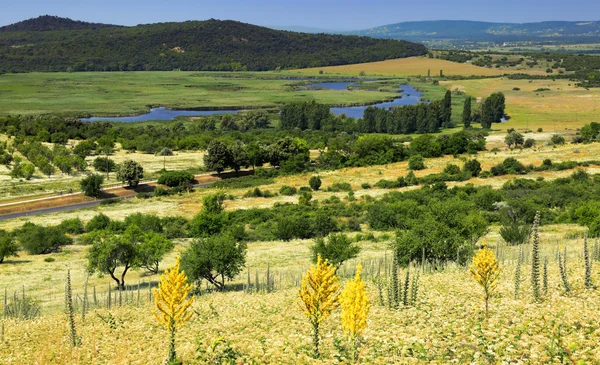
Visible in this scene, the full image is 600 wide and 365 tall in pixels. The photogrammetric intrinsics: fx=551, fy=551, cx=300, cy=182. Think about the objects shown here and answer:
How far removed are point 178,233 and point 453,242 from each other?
25.1 meters

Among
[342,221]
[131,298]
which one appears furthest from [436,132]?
[131,298]

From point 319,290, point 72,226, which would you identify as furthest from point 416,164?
point 319,290

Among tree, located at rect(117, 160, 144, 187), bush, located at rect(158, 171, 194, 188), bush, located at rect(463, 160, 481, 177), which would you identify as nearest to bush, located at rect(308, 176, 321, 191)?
bush, located at rect(158, 171, 194, 188)

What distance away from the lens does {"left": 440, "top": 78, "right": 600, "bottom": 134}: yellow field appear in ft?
383

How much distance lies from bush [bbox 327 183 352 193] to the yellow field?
58440 millimetres

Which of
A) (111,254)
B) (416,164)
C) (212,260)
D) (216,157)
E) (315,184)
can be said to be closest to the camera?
(212,260)

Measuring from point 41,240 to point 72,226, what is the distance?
752 cm

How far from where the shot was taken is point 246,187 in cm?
7000

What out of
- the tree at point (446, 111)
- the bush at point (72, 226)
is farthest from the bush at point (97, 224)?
the tree at point (446, 111)

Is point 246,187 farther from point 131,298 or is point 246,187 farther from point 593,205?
point 131,298

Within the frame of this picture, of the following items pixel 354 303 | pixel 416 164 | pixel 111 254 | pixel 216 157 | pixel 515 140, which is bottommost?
pixel 416 164

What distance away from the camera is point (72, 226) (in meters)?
48.2

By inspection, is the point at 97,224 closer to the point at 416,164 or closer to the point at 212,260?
the point at 212,260

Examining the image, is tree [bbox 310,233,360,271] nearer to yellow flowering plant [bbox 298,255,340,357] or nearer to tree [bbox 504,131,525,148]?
yellow flowering plant [bbox 298,255,340,357]
